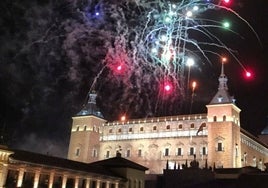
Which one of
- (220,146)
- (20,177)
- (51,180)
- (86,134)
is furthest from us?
(86,134)

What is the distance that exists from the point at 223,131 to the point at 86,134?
88.1 ft

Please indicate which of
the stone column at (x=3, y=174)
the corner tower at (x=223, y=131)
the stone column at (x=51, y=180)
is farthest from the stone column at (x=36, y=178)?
the corner tower at (x=223, y=131)

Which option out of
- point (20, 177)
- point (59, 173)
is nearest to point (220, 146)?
point (59, 173)

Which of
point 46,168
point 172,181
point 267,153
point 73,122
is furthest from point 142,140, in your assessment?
point 46,168

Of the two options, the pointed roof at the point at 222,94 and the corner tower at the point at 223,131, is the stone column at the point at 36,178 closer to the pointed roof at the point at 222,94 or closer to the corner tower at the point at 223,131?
the corner tower at the point at 223,131

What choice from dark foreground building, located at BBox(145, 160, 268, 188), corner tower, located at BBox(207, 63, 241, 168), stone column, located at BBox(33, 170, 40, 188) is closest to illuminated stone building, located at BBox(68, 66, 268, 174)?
corner tower, located at BBox(207, 63, 241, 168)

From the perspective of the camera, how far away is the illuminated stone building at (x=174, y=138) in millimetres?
57781

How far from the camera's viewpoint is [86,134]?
71438mm

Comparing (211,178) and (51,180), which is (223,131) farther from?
(51,180)

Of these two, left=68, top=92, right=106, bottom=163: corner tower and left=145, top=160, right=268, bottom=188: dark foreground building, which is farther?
left=68, top=92, right=106, bottom=163: corner tower

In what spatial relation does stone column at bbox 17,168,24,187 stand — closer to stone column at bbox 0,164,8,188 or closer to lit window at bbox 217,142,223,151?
stone column at bbox 0,164,8,188

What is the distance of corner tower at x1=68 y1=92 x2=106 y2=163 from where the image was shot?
230 ft

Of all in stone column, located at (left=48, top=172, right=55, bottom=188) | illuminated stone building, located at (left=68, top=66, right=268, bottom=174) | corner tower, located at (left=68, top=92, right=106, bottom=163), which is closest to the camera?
stone column, located at (left=48, top=172, right=55, bottom=188)

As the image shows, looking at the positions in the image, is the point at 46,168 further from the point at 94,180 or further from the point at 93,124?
the point at 93,124
